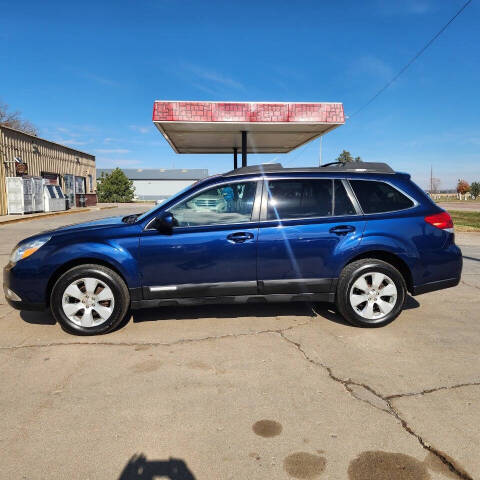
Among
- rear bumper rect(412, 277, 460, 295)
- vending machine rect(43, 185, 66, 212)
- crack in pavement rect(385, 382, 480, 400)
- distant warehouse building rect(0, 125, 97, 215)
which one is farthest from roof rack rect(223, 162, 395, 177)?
vending machine rect(43, 185, 66, 212)

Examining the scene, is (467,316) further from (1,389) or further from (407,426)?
(1,389)

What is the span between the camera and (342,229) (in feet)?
12.6

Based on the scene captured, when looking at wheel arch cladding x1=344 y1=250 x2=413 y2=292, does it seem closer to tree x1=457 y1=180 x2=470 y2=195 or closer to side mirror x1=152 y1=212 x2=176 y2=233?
side mirror x1=152 y1=212 x2=176 y2=233

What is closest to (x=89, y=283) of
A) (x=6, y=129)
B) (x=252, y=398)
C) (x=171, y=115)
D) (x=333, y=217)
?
(x=252, y=398)

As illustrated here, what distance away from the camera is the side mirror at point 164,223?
361cm

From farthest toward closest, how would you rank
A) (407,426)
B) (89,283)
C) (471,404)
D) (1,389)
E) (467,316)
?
1. (467,316)
2. (89,283)
3. (1,389)
4. (471,404)
5. (407,426)

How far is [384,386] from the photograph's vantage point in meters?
2.74

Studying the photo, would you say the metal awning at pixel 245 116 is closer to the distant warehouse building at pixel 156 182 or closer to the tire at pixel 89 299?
the tire at pixel 89 299

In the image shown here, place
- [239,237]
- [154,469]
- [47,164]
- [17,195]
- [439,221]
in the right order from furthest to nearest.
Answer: [47,164], [17,195], [439,221], [239,237], [154,469]

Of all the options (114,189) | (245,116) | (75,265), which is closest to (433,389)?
(75,265)

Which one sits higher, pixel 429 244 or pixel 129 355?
pixel 429 244

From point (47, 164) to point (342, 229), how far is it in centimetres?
2841

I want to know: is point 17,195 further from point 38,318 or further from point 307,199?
point 307,199

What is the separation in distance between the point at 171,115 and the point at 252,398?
8.39 metres
